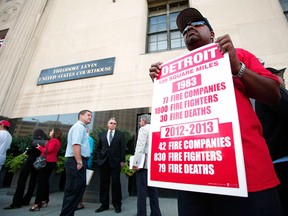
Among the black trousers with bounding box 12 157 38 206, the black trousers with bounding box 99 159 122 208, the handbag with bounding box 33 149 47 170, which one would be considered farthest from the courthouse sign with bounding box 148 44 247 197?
the black trousers with bounding box 12 157 38 206

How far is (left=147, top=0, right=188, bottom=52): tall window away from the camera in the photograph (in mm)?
7250

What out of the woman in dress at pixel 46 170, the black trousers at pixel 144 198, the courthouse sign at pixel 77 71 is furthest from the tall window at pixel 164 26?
the black trousers at pixel 144 198

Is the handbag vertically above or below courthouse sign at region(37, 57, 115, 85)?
below

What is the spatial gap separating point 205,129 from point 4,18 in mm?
13200

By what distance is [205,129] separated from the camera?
88 centimetres

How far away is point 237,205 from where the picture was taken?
76 cm

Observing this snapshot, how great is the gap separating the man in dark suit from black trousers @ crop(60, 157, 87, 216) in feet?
3.12

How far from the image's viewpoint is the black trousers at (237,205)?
73cm

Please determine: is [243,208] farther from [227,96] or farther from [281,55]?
[281,55]

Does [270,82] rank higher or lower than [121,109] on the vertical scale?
lower

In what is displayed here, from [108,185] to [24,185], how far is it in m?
1.85

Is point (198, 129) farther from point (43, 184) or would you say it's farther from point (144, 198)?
point (43, 184)

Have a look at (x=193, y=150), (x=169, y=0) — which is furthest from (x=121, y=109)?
(x=169, y=0)

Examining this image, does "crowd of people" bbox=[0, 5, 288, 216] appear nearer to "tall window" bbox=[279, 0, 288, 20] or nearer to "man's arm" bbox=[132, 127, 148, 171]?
"man's arm" bbox=[132, 127, 148, 171]
